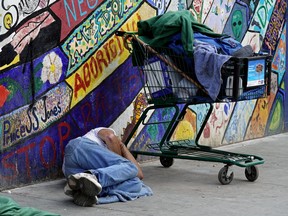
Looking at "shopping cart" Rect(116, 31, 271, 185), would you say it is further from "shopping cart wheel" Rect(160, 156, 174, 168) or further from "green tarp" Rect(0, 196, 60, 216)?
"green tarp" Rect(0, 196, 60, 216)

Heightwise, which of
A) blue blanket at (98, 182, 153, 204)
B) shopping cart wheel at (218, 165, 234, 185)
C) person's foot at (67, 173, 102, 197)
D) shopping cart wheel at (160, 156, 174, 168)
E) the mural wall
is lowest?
shopping cart wheel at (160, 156, 174, 168)

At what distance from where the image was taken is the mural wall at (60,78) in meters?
7.30

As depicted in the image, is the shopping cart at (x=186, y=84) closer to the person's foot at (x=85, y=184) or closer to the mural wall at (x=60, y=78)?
the mural wall at (x=60, y=78)

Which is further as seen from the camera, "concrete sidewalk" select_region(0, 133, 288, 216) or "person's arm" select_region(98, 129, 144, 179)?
"person's arm" select_region(98, 129, 144, 179)

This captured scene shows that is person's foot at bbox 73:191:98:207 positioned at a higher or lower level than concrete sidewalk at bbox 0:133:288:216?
higher

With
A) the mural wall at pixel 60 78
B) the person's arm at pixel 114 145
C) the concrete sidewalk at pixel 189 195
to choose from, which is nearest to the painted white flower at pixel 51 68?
the mural wall at pixel 60 78

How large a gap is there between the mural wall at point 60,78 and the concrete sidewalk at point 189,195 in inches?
16.6

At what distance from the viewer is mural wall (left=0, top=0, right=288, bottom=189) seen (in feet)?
23.9

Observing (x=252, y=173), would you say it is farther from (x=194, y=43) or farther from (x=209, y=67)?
(x=194, y=43)

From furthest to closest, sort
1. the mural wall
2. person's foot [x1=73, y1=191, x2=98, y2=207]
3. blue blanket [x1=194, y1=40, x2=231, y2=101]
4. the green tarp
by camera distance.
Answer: blue blanket [x1=194, y1=40, x2=231, y2=101]
the mural wall
person's foot [x1=73, y1=191, x2=98, y2=207]
the green tarp

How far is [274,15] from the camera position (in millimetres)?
12109

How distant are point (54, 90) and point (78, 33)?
2.38ft

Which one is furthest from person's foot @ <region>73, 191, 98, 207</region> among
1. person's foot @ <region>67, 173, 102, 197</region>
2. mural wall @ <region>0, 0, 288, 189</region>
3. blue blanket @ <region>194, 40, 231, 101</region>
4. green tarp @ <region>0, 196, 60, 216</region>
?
blue blanket @ <region>194, 40, 231, 101</region>

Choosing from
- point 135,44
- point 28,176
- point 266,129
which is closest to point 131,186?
point 28,176
